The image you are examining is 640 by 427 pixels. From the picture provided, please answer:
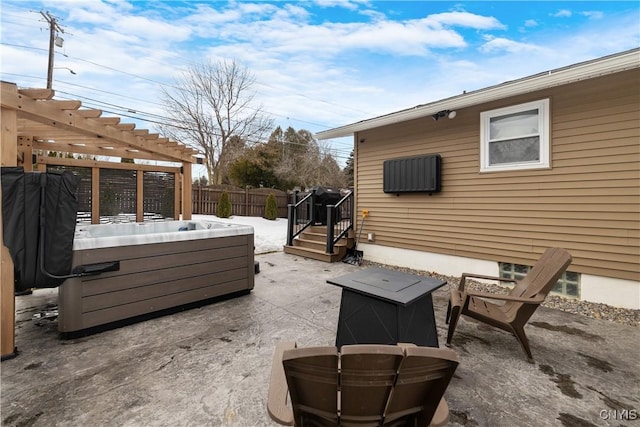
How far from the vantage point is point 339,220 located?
23.4 ft

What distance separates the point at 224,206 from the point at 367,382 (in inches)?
468

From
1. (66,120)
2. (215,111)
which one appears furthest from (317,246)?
(215,111)

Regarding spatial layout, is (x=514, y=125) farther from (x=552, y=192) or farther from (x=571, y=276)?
(x=571, y=276)

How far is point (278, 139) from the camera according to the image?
2108cm

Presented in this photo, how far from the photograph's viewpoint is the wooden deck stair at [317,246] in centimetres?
615

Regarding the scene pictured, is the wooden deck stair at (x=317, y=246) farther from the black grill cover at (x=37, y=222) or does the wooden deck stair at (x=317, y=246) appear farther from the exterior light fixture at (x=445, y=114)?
the black grill cover at (x=37, y=222)

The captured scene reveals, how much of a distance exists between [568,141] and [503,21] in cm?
334

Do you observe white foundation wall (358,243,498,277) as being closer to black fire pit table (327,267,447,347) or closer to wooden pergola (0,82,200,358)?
black fire pit table (327,267,447,347)

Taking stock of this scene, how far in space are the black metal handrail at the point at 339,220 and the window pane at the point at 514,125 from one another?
313cm

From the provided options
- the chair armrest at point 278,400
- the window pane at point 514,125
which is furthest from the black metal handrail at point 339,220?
the chair armrest at point 278,400

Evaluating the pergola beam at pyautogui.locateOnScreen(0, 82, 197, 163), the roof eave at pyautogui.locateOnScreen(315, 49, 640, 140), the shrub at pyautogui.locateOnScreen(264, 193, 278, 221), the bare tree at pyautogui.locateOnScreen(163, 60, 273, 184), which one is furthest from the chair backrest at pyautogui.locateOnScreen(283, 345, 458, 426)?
the bare tree at pyautogui.locateOnScreen(163, 60, 273, 184)

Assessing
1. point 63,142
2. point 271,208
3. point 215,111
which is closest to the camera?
point 63,142

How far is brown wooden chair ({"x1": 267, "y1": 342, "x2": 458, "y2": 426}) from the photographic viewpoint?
88 centimetres

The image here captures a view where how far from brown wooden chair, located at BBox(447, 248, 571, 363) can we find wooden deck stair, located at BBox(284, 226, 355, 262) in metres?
3.50
